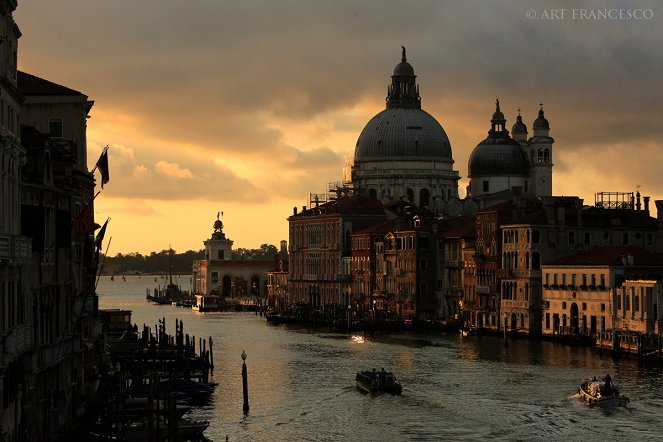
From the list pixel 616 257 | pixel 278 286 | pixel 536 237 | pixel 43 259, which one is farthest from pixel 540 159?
pixel 43 259

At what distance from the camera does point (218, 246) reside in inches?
7146

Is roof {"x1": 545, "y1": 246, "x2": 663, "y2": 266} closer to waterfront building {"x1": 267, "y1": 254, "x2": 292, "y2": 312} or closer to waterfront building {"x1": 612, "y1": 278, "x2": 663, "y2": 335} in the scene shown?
waterfront building {"x1": 612, "y1": 278, "x2": 663, "y2": 335}

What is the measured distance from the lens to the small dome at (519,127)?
14224 cm

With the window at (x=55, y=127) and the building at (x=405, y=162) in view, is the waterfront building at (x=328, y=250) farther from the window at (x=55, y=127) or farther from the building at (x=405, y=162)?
the window at (x=55, y=127)

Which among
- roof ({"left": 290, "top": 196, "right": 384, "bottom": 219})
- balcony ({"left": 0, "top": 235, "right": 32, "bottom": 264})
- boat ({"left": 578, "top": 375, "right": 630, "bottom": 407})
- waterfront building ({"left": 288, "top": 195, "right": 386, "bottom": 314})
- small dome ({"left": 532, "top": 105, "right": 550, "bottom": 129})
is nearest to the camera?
balcony ({"left": 0, "top": 235, "right": 32, "bottom": 264})

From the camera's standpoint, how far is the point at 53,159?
37.1 m

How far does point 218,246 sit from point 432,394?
4958 inches

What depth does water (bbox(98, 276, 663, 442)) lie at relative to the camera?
46.6 metres

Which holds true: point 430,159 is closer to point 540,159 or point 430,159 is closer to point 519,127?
point 519,127

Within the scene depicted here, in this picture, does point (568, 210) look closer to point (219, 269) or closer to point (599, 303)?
point (599, 303)

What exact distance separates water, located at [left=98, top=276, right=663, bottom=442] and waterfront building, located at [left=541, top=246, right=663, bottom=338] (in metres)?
2.23

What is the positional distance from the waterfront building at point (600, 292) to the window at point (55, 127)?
35.1 metres

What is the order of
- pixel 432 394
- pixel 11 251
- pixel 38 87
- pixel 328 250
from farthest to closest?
pixel 328 250
pixel 432 394
pixel 38 87
pixel 11 251

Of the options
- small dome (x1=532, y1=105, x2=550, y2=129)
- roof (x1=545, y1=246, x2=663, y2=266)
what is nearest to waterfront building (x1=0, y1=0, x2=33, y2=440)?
roof (x1=545, y1=246, x2=663, y2=266)
